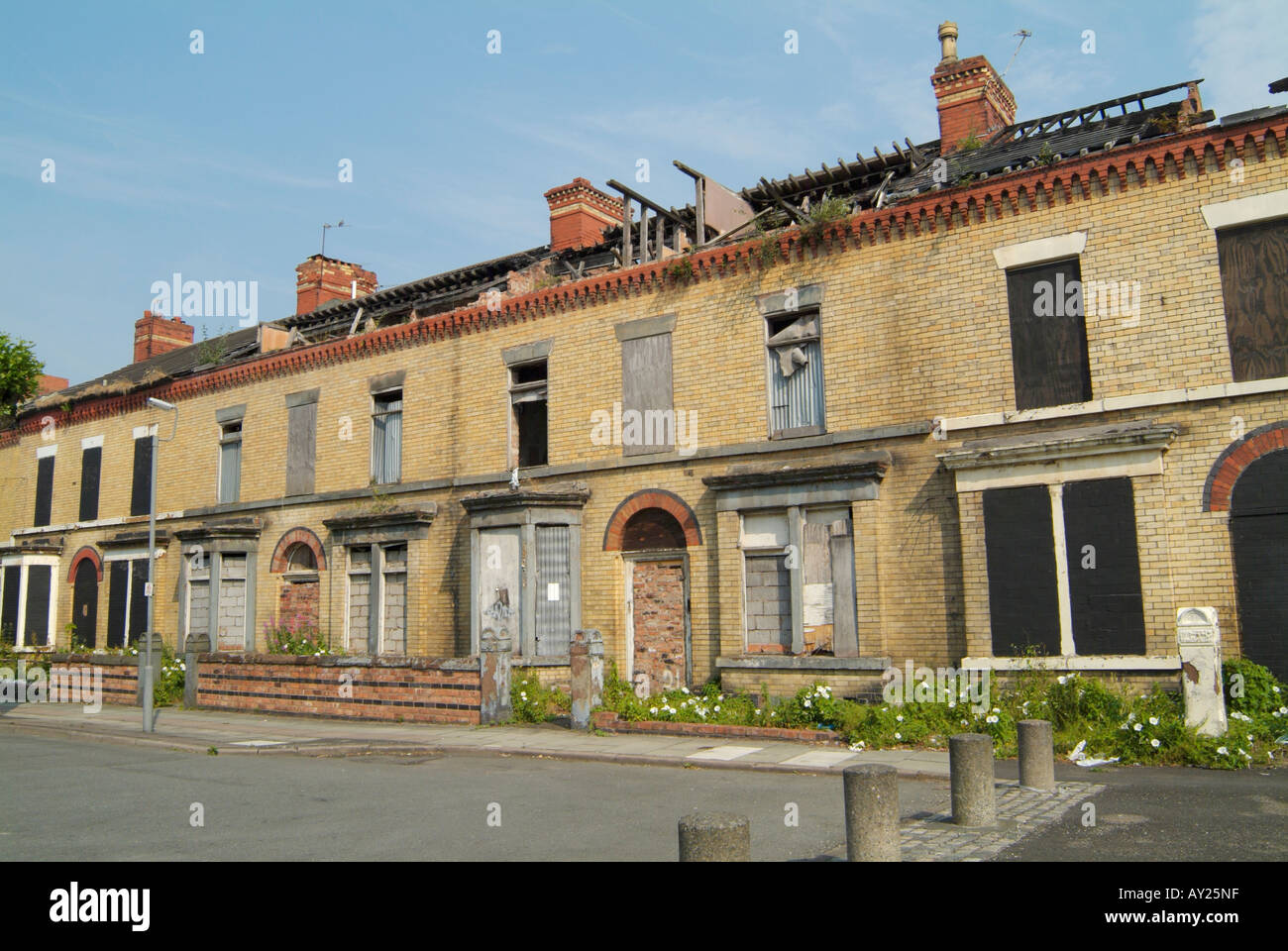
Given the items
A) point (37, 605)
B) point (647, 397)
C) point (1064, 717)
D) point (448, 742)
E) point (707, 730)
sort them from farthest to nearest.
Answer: point (37, 605) < point (647, 397) < point (448, 742) < point (707, 730) < point (1064, 717)

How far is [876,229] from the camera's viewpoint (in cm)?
1527

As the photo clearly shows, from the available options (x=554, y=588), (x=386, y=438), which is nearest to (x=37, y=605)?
(x=386, y=438)

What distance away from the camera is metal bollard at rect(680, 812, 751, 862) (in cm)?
501

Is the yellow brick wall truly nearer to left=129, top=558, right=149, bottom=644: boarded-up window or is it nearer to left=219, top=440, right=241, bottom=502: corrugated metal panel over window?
left=219, top=440, right=241, bottom=502: corrugated metal panel over window

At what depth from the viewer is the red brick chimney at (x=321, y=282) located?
28906mm

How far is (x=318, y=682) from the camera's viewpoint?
17.5 metres

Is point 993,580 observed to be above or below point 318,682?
above

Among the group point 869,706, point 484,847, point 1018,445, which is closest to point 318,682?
point 869,706

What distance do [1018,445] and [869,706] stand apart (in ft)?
13.6

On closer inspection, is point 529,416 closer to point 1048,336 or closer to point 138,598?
point 1048,336

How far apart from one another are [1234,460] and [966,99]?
9.13 m

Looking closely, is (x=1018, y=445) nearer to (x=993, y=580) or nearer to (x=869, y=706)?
(x=993, y=580)

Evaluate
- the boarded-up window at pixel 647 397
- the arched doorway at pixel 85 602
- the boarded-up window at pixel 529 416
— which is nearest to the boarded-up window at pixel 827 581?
the boarded-up window at pixel 647 397

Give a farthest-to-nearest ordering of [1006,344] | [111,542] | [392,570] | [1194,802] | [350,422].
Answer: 1. [111,542]
2. [350,422]
3. [392,570]
4. [1006,344]
5. [1194,802]
